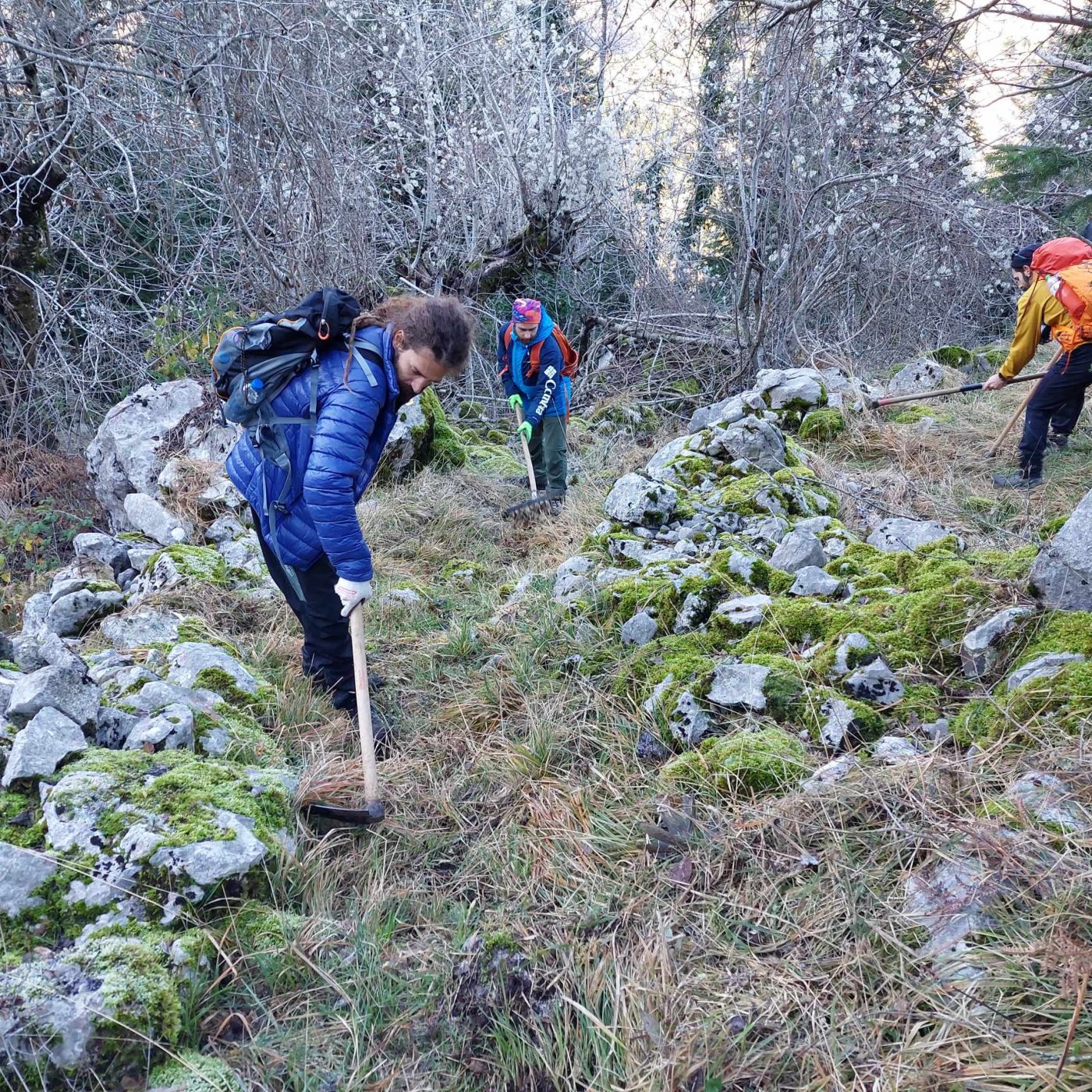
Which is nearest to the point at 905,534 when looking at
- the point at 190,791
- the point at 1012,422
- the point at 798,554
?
the point at 798,554

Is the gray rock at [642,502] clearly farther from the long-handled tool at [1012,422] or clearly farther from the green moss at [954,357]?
the green moss at [954,357]

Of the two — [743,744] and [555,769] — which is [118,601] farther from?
[743,744]

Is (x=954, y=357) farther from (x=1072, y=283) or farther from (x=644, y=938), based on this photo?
(x=644, y=938)

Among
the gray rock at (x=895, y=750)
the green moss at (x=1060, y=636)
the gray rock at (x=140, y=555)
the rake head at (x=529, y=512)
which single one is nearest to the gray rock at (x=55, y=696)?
the gray rock at (x=140, y=555)

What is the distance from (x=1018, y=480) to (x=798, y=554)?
3.19 m

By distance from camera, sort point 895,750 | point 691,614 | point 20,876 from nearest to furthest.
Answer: point 20,876 → point 895,750 → point 691,614

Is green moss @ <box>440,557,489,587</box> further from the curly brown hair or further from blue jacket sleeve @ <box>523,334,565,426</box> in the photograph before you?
the curly brown hair

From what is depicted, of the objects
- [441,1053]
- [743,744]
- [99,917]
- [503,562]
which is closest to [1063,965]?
[743,744]

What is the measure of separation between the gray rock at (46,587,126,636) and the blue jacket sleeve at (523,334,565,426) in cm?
378

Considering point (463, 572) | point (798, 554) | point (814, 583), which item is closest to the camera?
point (814, 583)

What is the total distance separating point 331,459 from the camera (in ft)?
9.72

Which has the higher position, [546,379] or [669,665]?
[546,379]

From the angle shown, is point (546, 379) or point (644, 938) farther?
point (546, 379)

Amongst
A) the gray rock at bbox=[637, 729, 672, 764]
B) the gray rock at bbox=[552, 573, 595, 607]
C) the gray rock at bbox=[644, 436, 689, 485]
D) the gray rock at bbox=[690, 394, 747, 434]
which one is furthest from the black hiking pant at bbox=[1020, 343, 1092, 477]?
the gray rock at bbox=[637, 729, 672, 764]
